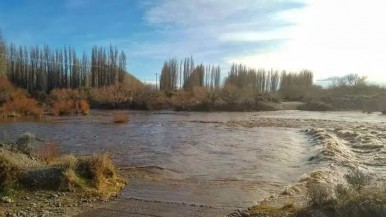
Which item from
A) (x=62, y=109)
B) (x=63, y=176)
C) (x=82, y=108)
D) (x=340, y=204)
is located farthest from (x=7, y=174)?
(x=82, y=108)

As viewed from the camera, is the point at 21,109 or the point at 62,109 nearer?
the point at 21,109

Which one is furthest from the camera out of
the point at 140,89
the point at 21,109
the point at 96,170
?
the point at 140,89

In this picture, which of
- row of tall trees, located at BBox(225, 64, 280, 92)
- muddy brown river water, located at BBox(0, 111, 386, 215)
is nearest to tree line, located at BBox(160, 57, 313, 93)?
row of tall trees, located at BBox(225, 64, 280, 92)

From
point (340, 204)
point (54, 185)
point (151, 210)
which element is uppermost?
point (340, 204)

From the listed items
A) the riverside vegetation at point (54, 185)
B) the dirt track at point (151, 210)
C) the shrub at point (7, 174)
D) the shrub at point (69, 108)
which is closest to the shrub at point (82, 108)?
the shrub at point (69, 108)

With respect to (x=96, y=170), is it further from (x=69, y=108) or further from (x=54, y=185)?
(x=69, y=108)

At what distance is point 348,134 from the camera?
28375 mm

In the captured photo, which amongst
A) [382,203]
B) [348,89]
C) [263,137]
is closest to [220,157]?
[263,137]

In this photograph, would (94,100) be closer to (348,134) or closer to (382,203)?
(348,134)

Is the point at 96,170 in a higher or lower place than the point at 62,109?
lower

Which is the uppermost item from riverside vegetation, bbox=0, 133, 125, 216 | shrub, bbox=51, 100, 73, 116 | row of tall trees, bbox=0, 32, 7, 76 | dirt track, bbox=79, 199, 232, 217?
row of tall trees, bbox=0, 32, 7, 76

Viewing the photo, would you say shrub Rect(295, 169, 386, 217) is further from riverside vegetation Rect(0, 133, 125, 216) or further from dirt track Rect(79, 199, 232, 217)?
riverside vegetation Rect(0, 133, 125, 216)

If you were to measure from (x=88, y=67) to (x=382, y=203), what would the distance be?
297 feet

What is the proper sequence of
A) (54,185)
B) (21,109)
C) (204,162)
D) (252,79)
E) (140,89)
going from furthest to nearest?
1. (252,79)
2. (140,89)
3. (21,109)
4. (204,162)
5. (54,185)
